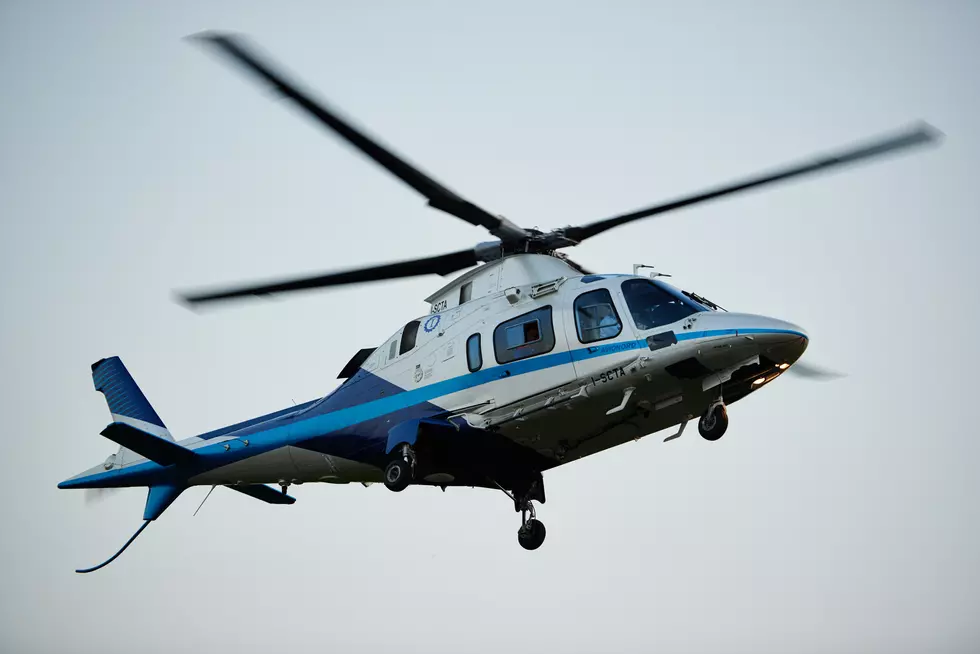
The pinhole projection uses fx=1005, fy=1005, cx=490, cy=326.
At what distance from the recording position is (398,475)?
15.3 meters

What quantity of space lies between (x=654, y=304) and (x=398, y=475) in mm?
4649

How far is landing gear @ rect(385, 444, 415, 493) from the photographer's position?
1529cm

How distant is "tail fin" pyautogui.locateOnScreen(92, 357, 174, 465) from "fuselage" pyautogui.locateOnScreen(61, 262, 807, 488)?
7.55 ft

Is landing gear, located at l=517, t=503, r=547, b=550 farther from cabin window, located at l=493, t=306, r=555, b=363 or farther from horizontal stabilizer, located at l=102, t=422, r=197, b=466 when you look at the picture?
horizontal stabilizer, located at l=102, t=422, r=197, b=466

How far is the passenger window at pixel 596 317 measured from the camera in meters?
14.5

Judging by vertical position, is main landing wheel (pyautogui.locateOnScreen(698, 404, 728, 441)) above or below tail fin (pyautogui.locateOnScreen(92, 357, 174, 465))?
below

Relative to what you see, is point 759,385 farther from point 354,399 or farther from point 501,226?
point 354,399

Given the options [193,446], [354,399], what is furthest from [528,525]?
[193,446]

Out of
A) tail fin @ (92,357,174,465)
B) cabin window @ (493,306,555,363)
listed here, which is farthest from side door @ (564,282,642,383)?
tail fin @ (92,357,174,465)

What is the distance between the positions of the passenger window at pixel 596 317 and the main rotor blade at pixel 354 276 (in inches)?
98.0

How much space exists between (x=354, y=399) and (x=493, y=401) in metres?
3.16

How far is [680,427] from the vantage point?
49.5ft

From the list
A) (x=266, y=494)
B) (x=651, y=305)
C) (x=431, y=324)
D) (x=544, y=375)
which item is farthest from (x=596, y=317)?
(x=266, y=494)

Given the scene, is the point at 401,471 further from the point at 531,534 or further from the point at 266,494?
the point at 266,494
